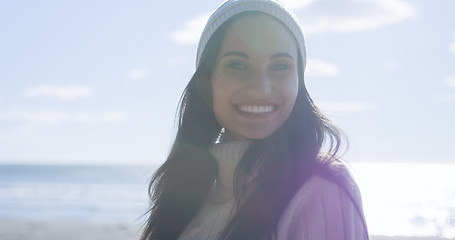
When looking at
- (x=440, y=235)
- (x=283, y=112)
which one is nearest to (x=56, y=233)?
(x=440, y=235)

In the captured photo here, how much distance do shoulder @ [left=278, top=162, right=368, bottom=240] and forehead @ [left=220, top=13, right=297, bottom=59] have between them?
46cm

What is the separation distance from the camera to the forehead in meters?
2.24

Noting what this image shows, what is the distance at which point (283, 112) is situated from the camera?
2.26 m

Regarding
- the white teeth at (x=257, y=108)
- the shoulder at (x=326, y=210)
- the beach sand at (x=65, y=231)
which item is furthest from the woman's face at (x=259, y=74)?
the beach sand at (x=65, y=231)

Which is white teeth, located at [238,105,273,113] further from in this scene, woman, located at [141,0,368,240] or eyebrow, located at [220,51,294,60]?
eyebrow, located at [220,51,294,60]

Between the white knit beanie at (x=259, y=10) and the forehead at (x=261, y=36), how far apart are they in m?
0.02

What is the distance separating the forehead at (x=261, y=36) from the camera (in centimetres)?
224

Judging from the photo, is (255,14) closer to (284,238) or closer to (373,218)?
(284,238)

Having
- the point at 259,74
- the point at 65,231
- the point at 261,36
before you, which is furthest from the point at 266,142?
the point at 65,231

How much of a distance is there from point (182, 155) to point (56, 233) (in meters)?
9.25

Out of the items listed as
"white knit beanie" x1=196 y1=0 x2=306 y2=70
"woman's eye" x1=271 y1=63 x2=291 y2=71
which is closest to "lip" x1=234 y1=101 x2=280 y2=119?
"woman's eye" x1=271 y1=63 x2=291 y2=71

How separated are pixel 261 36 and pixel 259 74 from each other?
130 millimetres

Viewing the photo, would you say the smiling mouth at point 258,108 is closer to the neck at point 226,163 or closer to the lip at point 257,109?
the lip at point 257,109

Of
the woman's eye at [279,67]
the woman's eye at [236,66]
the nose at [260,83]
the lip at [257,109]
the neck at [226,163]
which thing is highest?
the woman's eye at [236,66]
